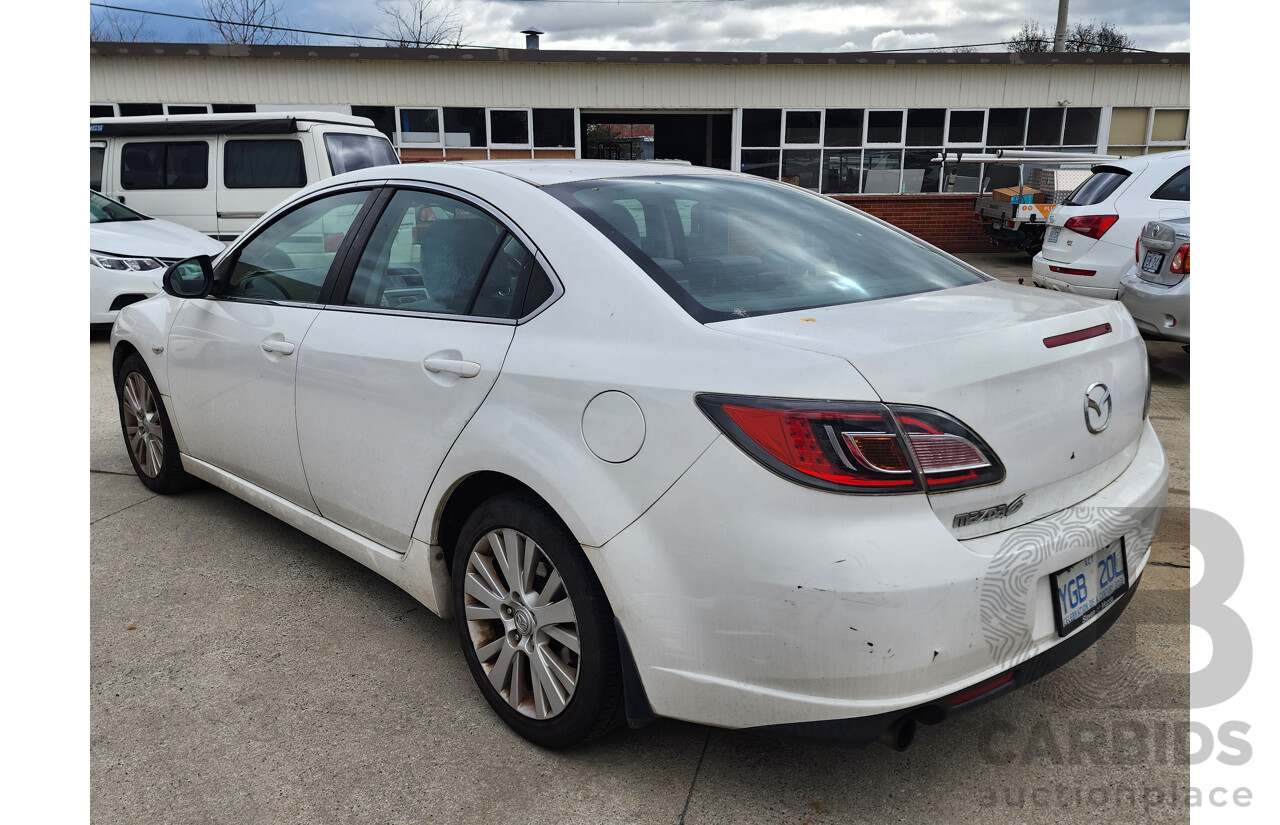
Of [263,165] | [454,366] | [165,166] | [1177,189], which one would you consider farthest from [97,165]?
[1177,189]

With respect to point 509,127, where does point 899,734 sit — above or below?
below

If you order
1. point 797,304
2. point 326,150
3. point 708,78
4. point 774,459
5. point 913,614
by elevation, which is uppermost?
point 708,78

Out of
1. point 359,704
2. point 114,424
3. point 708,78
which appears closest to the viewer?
point 359,704

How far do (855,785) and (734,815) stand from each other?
1.06 ft

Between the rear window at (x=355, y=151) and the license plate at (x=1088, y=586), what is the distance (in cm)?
870

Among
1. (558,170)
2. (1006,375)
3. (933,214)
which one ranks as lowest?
(1006,375)

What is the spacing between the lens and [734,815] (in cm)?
212

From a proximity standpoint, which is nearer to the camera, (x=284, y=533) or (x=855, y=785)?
(x=855, y=785)

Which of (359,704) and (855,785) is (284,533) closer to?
(359,704)

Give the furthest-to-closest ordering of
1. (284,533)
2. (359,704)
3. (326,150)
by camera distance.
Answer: (326,150) < (284,533) < (359,704)

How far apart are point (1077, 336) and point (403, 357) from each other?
1755 millimetres

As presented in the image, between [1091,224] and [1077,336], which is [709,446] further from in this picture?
[1091,224]

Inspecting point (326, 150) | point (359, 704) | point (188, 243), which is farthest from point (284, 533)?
point (326, 150)

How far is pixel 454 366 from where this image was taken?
94.0 inches
